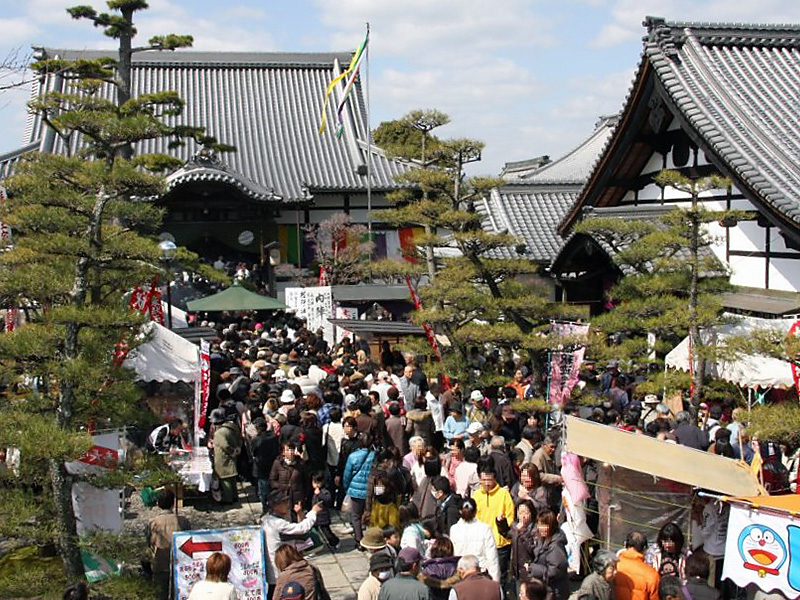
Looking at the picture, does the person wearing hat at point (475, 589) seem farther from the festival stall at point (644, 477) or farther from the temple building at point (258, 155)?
the temple building at point (258, 155)

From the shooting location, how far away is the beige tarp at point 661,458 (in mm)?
6945

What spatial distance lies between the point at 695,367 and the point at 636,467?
4.25 m

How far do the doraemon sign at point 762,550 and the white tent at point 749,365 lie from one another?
4.09 m

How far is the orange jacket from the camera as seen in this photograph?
6.56 meters

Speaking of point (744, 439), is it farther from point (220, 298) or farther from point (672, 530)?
point (220, 298)

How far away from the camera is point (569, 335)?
11945 millimetres

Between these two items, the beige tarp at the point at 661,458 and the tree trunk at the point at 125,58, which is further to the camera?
the tree trunk at the point at 125,58

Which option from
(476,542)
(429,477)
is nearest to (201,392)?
(429,477)

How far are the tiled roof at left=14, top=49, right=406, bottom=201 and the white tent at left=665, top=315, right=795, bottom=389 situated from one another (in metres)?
20.0

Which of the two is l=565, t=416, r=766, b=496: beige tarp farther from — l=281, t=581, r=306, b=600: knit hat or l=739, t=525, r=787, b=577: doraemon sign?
l=281, t=581, r=306, b=600: knit hat

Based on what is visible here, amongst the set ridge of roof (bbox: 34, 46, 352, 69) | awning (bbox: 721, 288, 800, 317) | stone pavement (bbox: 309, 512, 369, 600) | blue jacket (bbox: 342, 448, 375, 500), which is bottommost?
stone pavement (bbox: 309, 512, 369, 600)

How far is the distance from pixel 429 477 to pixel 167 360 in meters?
4.65

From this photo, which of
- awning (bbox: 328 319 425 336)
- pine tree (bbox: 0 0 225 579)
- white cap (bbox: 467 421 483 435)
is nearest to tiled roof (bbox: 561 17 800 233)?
awning (bbox: 328 319 425 336)

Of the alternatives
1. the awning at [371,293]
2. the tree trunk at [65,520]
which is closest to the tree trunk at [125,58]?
the tree trunk at [65,520]
